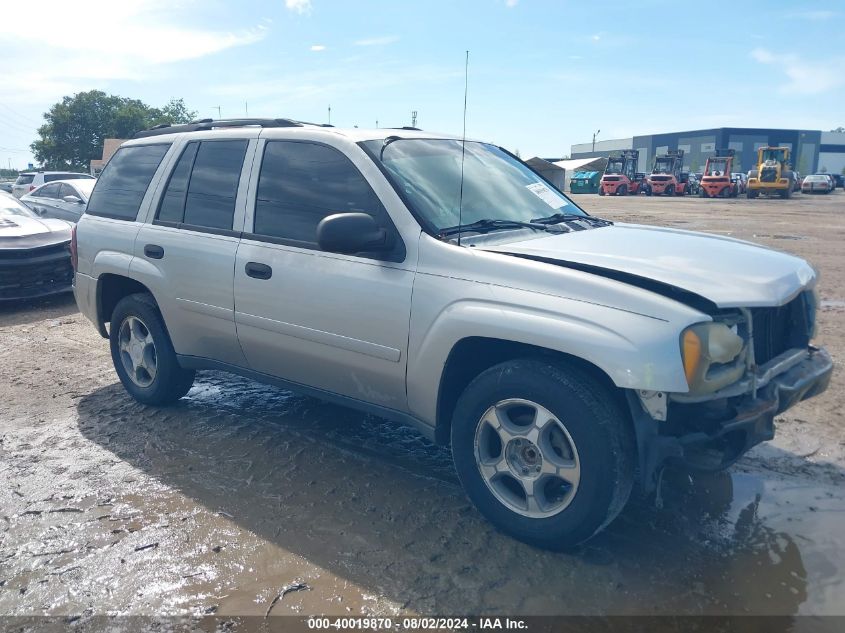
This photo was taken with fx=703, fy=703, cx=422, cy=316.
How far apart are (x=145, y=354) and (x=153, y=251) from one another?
0.79m

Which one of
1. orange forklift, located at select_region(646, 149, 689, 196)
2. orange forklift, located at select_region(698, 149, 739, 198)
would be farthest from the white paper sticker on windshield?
orange forklift, located at select_region(646, 149, 689, 196)

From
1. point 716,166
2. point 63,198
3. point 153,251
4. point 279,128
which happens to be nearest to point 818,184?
point 716,166

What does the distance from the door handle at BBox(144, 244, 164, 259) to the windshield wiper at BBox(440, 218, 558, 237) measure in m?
2.09

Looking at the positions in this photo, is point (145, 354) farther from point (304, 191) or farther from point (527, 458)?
point (527, 458)

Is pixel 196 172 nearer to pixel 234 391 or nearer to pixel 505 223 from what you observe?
pixel 234 391

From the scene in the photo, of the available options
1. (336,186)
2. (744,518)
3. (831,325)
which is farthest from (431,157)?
(831,325)

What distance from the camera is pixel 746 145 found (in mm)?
86375

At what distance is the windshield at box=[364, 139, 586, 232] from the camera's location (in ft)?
11.9

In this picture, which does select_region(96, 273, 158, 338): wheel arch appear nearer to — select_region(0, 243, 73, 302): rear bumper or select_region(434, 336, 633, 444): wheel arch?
select_region(434, 336, 633, 444): wheel arch

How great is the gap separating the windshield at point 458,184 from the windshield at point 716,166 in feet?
143

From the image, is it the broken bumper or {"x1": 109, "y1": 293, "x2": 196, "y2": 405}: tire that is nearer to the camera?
the broken bumper

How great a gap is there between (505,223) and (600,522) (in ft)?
5.27

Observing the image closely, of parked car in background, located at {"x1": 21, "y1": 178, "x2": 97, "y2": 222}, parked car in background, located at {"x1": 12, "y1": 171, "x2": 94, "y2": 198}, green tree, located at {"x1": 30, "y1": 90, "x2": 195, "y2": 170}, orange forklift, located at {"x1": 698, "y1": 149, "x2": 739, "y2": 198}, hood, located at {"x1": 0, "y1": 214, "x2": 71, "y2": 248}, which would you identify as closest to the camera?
hood, located at {"x1": 0, "y1": 214, "x2": 71, "y2": 248}

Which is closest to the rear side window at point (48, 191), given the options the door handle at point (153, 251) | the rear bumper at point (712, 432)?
the door handle at point (153, 251)
